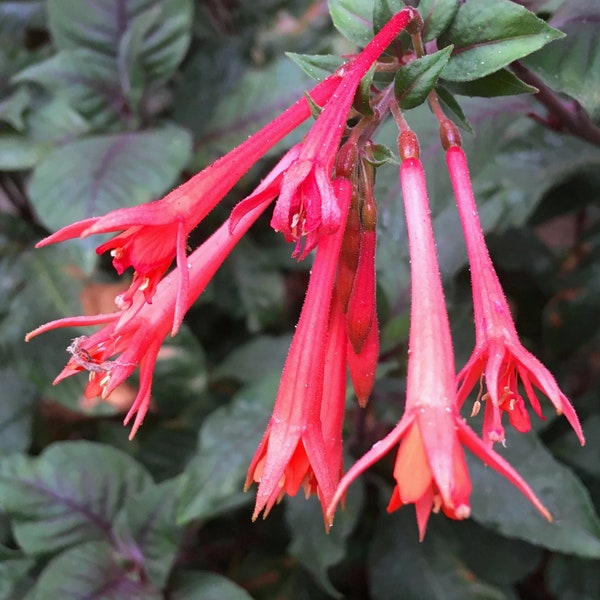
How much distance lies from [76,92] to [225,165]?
0.59 metres

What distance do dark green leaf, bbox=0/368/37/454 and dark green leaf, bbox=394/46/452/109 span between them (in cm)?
68

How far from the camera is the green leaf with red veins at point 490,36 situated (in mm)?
463

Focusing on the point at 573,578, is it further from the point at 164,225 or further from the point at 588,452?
the point at 164,225

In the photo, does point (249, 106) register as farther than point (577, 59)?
Yes

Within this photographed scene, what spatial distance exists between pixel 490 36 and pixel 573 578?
67 cm

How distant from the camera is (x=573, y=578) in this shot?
850mm

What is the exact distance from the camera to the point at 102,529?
0.80 meters

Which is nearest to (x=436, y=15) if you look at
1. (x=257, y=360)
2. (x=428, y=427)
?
(x=428, y=427)

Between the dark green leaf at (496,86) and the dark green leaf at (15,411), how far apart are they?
2.30 ft

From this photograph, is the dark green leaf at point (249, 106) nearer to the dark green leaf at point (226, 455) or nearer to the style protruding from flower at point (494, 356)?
the dark green leaf at point (226, 455)

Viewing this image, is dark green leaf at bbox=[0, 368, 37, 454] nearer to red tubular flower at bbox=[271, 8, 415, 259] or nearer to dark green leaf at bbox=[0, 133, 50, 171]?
dark green leaf at bbox=[0, 133, 50, 171]

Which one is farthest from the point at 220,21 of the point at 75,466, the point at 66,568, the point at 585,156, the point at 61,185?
the point at 66,568

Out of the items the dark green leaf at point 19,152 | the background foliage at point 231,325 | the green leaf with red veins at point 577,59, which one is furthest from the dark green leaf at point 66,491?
the green leaf with red veins at point 577,59

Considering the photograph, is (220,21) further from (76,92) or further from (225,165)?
(225,165)
